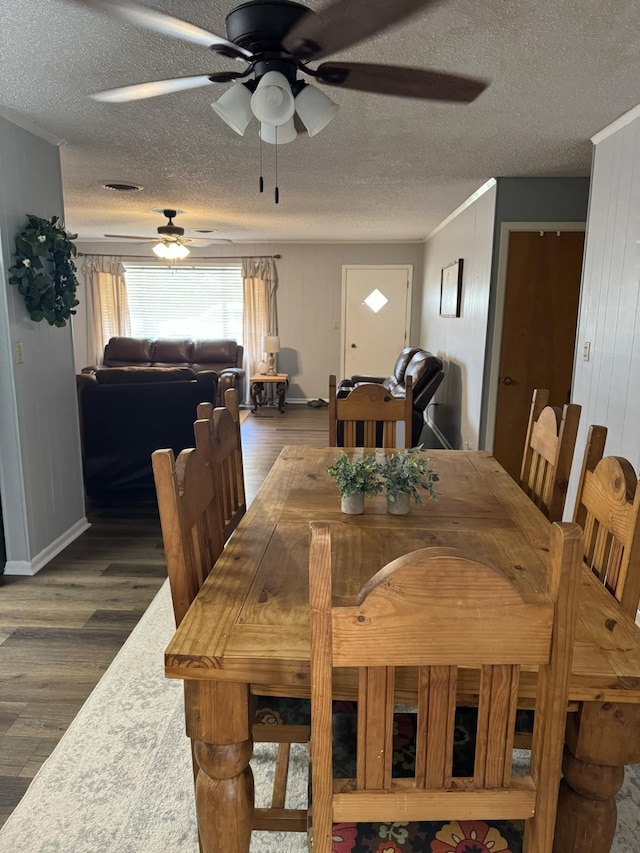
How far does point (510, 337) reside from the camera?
14.3 feet

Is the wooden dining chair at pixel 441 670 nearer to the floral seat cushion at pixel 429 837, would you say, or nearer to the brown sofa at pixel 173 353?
the floral seat cushion at pixel 429 837

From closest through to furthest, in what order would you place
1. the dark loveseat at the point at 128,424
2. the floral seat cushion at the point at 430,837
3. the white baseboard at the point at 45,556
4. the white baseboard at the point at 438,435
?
the floral seat cushion at the point at 430,837
the white baseboard at the point at 45,556
the dark loveseat at the point at 128,424
the white baseboard at the point at 438,435

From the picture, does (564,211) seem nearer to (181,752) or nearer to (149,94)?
(149,94)

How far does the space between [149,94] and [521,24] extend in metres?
1.27

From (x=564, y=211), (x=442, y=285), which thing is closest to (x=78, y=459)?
(x=564, y=211)

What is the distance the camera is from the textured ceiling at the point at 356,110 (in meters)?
1.90

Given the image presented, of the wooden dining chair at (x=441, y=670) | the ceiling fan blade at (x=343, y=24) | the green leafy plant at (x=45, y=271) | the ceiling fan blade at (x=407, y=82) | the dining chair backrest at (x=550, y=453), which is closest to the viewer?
the wooden dining chair at (x=441, y=670)

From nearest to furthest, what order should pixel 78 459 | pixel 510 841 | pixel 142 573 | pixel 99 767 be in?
pixel 510 841 < pixel 99 767 < pixel 142 573 < pixel 78 459

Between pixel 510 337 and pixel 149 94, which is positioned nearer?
pixel 149 94

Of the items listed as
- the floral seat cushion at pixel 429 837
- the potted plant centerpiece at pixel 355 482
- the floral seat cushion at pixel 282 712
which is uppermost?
the potted plant centerpiece at pixel 355 482

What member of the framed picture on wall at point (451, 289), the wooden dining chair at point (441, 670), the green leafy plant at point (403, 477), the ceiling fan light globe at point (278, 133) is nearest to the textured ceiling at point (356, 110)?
the ceiling fan light globe at point (278, 133)

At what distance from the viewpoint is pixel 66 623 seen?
2553 mm

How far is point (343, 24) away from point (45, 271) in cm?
202

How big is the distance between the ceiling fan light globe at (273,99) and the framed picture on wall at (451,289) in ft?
12.4
